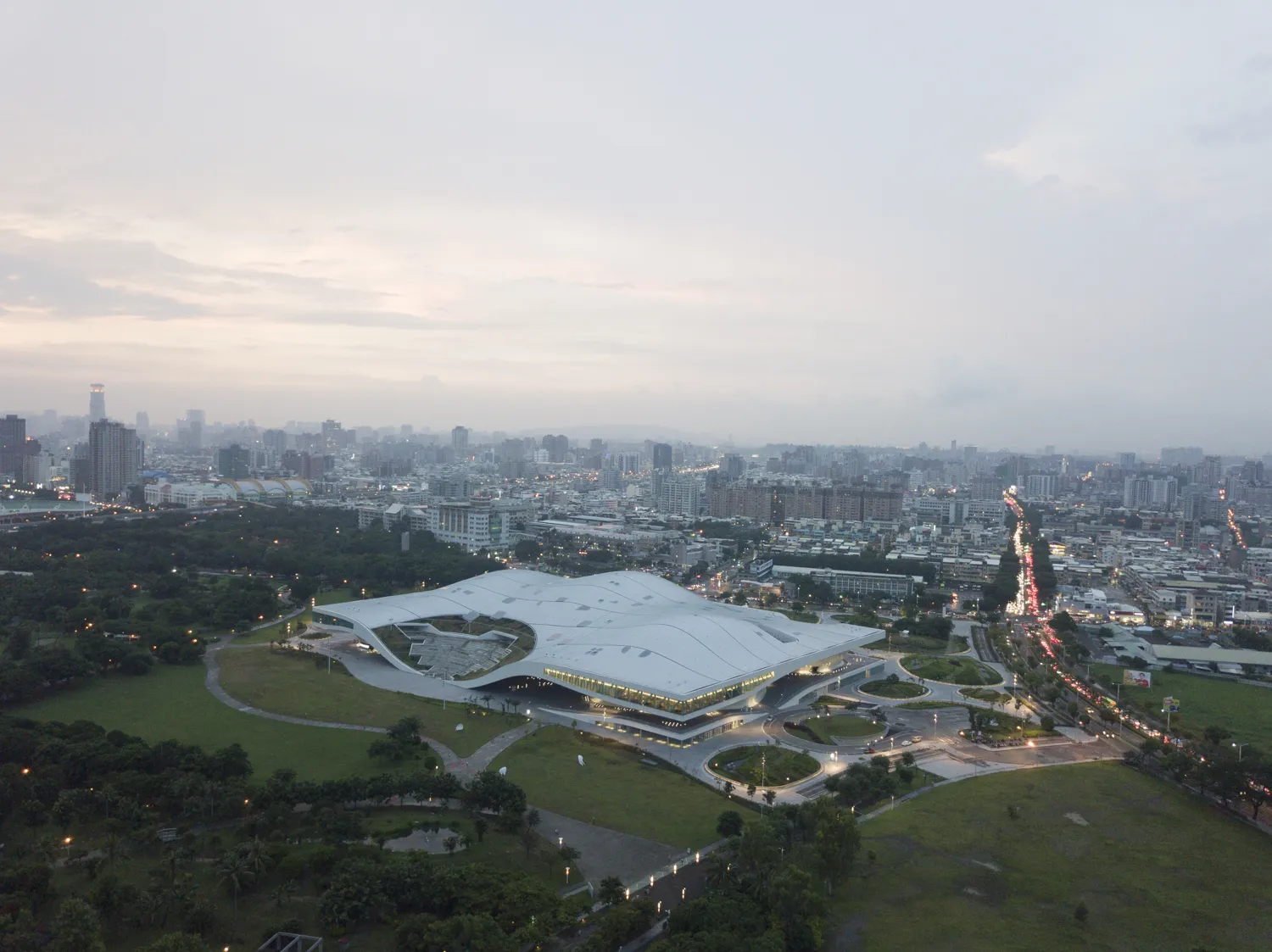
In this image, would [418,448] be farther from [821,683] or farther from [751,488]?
[821,683]

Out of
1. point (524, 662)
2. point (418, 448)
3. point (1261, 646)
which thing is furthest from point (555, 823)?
point (418, 448)

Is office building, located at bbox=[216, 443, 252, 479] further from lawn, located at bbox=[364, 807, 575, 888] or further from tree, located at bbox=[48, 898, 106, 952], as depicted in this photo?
tree, located at bbox=[48, 898, 106, 952]

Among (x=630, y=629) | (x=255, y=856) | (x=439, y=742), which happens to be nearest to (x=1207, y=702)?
(x=630, y=629)

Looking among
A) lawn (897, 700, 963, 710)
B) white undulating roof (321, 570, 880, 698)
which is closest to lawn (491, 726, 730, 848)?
white undulating roof (321, 570, 880, 698)

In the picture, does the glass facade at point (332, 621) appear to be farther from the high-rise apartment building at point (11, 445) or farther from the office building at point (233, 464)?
the office building at point (233, 464)

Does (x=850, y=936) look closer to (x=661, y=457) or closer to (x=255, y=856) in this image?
(x=255, y=856)

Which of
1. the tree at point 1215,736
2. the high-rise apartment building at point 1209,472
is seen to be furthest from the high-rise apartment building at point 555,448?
the tree at point 1215,736
